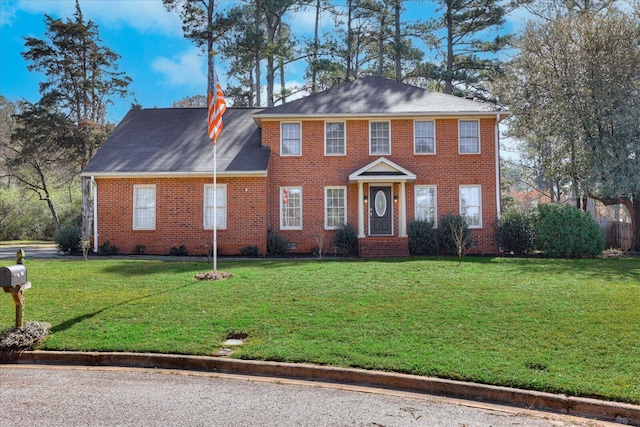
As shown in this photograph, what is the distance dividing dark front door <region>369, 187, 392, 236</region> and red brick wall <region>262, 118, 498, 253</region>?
288 mm

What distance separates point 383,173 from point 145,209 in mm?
8799

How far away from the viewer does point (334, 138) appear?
17.8 metres

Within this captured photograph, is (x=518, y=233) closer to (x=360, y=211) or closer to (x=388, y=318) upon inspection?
(x=360, y=211)

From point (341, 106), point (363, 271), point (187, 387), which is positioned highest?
point (341, 106)

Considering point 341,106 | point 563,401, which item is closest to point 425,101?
point 341,106

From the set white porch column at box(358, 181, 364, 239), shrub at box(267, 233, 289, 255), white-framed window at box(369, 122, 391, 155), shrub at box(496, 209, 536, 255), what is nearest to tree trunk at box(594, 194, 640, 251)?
shrub at box(496, 209, 536, 255)

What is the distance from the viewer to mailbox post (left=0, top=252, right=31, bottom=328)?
6297 mm

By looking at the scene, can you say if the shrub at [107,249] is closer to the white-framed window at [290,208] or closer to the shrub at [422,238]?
the white-framed window at [290,208]

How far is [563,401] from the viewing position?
180 inches

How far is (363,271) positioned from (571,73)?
12.0m

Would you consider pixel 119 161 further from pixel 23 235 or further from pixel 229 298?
pixel 23 235

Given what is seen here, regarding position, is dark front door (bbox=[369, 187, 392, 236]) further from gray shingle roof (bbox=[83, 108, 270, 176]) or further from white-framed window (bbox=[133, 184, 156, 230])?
white-framed window (bbox=[133, 184, 156, 230])

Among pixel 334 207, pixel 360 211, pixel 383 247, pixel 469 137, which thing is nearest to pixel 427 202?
pixel 360 211

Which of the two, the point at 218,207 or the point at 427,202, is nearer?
the point at 218,207
